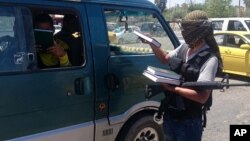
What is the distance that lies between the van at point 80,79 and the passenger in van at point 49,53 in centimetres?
4

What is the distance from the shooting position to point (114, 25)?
4.31m

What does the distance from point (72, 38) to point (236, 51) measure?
8624mm

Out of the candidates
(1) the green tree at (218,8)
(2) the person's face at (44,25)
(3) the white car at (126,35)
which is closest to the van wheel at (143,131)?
(3) the white car at (126,35)

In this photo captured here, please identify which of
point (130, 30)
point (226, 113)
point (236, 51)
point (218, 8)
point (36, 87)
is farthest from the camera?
point (218, 8)

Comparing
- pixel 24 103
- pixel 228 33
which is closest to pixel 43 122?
pixel 24 103

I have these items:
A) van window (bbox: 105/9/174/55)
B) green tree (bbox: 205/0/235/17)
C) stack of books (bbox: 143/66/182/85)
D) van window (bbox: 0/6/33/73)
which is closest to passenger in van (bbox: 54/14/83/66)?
van window (bbox: 105/9/174/55)

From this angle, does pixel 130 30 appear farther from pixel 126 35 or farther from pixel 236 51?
pixel 236 51

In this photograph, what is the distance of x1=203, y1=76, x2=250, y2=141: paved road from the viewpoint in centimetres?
621

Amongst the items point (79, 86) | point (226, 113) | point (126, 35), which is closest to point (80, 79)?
point (79, 86)

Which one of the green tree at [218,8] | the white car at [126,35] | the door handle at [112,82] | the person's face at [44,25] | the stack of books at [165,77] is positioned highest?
the green tree at [218,8]

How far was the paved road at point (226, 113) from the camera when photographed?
6207 mm

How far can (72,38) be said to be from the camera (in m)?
3.93

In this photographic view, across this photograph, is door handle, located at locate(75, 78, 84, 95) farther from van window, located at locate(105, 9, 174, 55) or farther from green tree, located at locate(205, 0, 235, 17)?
green tree, located at locate(205, 0, 235, 17)

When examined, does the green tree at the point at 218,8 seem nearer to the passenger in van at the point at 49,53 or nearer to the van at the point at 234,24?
the van at the point at 234,24
